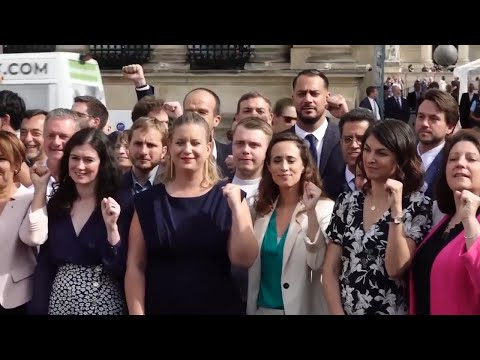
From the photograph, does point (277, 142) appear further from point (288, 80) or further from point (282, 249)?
point (288, 80)

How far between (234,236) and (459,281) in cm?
106

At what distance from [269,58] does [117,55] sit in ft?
8.76

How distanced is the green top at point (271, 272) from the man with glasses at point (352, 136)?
1.00 meters

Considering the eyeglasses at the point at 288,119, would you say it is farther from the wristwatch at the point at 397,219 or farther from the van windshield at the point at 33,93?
the van windshield at the point at 33,93

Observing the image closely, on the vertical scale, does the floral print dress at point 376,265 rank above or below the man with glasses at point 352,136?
below

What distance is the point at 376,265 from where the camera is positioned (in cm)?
409

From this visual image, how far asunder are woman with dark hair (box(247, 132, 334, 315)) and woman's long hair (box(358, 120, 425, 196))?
1.34 ft

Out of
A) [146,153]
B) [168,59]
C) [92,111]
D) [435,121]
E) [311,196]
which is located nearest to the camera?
[311,196]

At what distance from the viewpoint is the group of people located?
398cm

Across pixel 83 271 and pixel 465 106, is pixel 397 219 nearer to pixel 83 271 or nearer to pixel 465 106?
pixel 83 271

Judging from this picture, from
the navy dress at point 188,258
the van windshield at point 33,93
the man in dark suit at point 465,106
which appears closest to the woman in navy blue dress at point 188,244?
the navy dress at point 188,258

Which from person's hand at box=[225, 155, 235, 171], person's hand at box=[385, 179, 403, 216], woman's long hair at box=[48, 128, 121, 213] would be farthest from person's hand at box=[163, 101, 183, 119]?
person's hand at box=[385, 179, 403, 216]

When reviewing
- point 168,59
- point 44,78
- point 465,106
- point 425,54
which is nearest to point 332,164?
point 44,78

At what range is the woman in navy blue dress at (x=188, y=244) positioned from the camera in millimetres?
4238
